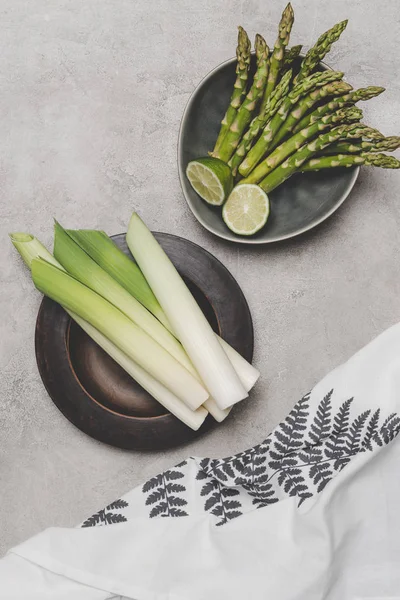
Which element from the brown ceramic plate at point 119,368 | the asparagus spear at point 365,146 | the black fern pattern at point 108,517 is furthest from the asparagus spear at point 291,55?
the black fern pattern at point 108,517

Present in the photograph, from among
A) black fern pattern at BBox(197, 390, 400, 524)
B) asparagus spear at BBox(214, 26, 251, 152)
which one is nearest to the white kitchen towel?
black fern pattern at BBox(197, 390, 400, 524)

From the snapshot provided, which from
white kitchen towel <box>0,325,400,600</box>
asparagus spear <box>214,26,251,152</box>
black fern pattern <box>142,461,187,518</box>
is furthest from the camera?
asparagus spear <box>214,26,251,152</box>

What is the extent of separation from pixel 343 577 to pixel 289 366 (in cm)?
49

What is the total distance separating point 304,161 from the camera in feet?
4.75

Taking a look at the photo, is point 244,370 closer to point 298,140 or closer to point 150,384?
point 150,384

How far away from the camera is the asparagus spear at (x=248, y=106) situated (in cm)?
143

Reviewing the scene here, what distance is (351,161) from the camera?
1.43 metres

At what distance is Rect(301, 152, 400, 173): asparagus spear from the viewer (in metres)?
1.42

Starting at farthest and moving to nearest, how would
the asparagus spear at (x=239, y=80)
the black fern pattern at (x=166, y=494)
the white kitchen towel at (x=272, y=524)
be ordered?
the asparagus spear at (x=239, y=80)
the black fern pattern at (x=166, y=494)
the white kitchen towel at (x=272, y=524)

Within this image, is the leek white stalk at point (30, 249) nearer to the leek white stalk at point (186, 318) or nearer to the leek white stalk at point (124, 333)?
the leek white stalk at point (124, 333)

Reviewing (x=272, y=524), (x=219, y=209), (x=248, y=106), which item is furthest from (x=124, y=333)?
(x=248, y=106)

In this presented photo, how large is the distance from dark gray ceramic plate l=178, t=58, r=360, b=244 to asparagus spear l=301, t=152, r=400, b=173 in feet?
0.09

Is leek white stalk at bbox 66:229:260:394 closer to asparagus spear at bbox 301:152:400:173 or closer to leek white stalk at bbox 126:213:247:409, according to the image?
leek white stalk at bbox 126:213:247:409

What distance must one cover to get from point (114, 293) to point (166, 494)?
47 centimetres
